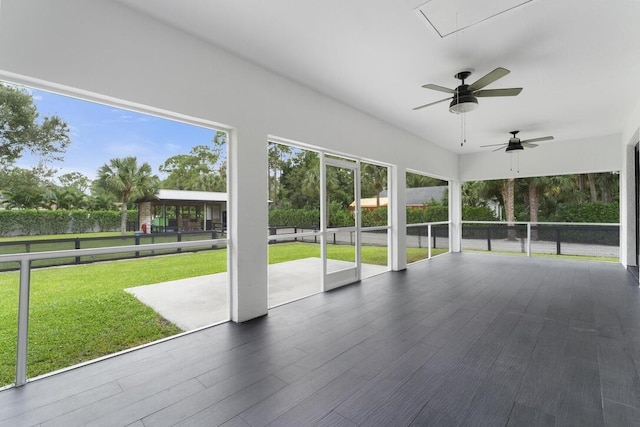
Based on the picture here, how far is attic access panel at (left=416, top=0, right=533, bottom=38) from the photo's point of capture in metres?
2.34

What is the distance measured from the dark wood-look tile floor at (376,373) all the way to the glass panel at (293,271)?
62cm

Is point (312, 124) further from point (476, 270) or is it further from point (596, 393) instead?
point (476, 270)

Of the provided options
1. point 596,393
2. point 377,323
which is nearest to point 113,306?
point 377,323

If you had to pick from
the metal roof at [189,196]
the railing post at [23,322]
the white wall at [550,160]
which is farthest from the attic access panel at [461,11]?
the white wall at [550,160]

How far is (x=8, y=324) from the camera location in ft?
7.16

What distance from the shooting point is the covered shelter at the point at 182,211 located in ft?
9.34

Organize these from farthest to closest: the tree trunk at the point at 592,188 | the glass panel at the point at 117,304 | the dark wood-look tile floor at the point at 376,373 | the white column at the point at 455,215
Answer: the white column at the point at 455,215, the tree trunk at the point at 592,188, the glass panel at the point at 117,304, the dark wood-look tile floor at the point at 376,373

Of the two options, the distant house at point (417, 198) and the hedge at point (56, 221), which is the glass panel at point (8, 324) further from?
the distant house at point (417, 198)

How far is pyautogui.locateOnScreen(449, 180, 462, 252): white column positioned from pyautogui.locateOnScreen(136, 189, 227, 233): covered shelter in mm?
7183

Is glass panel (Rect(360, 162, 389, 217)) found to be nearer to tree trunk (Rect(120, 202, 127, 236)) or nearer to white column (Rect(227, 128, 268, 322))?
white column (Rect(227, 128, 268, 322))

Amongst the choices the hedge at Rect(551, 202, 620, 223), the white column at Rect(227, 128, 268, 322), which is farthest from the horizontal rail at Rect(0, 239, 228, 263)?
the hedge at Rect(551, 202, 620, 223)

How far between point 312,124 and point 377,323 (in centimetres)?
266

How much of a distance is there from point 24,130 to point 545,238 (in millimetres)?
9455

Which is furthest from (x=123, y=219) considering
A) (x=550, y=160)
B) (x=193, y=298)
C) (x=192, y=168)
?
(x=550, y=160)
